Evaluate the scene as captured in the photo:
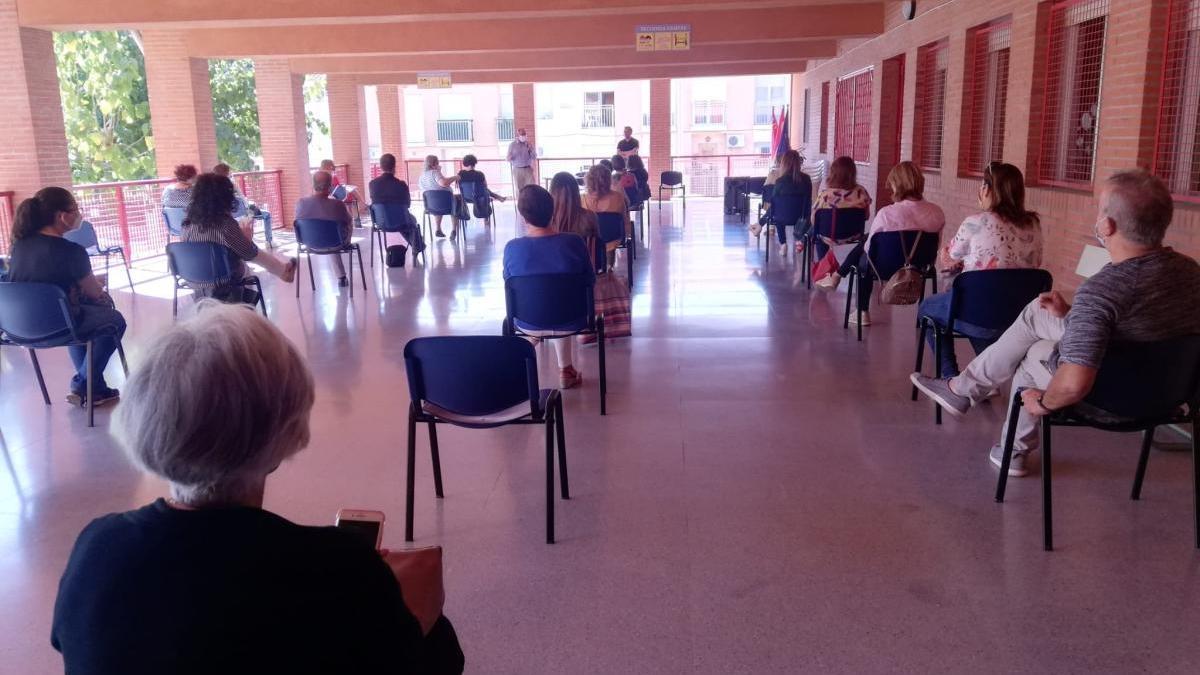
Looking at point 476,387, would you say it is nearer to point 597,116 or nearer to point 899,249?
point 899,249

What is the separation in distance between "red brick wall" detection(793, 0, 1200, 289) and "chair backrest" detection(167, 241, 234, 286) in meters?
5.46

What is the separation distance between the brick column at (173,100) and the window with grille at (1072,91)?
10.2 m

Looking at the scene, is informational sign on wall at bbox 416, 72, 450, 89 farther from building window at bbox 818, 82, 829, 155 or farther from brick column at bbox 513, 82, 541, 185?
building window at bbox 818, 82, 829, 155

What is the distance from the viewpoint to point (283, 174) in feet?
48.4

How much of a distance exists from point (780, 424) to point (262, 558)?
3.43 m

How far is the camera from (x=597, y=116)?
3606cm

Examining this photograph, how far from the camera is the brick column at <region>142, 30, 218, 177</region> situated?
1212 cm

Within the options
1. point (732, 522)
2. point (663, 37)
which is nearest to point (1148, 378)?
point (732, 522)

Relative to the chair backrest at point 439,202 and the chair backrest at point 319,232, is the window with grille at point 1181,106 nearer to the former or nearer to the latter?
the chair backrest at point 319,232

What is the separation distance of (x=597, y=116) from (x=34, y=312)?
32811mm


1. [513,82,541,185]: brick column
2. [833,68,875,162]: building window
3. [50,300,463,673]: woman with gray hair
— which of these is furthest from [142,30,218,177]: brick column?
[50,300,463,673]: woman with gray hair

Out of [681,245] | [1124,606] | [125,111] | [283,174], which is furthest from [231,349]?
[125,111]

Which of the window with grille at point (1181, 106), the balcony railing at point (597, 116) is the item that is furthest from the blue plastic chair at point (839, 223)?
the balcony railing at point (597, 116)

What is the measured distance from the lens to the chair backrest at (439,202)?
11.9 meters
